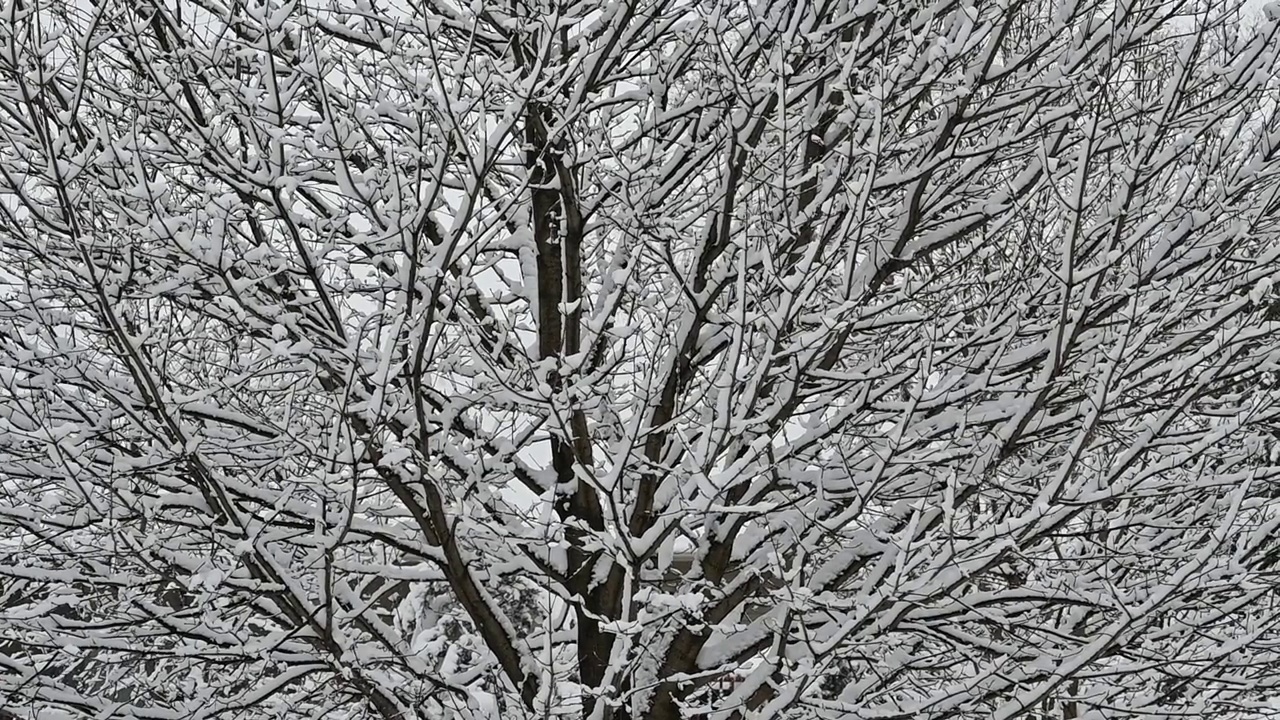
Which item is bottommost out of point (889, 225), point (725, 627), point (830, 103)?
point (725, 627)

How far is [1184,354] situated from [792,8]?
2.22 metres

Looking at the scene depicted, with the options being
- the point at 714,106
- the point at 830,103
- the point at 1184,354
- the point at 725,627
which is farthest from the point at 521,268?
the point at 1184,354

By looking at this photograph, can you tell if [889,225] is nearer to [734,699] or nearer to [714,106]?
[714,106]

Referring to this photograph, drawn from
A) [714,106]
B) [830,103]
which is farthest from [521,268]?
[830,103]

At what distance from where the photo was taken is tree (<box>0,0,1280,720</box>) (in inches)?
134

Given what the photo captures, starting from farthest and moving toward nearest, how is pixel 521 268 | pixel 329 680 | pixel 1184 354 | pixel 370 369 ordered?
pixel 521 268 → pixel 1184 354 → pixel 329 680 → pixel 370 369

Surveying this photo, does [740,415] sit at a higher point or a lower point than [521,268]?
lower

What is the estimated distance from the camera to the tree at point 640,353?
3.40 meters

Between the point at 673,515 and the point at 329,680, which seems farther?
the point at 329,680

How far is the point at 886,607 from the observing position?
3.57 m

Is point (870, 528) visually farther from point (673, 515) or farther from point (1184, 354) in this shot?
point (1184, 354)

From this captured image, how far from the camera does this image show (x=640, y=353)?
457 cm

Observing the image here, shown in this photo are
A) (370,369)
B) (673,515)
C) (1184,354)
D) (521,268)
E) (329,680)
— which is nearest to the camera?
(673,515)

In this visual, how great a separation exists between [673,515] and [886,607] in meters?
0.82
